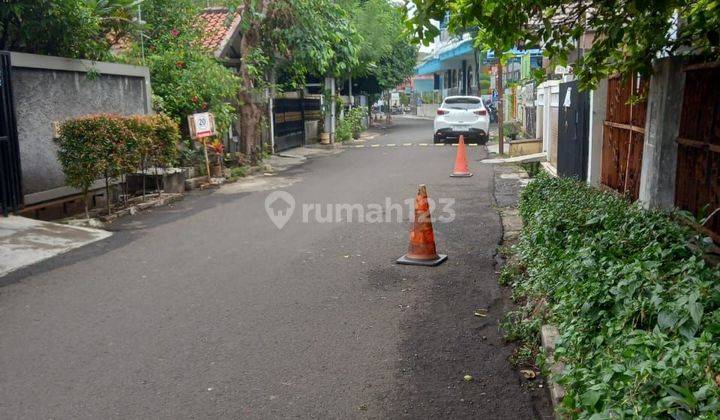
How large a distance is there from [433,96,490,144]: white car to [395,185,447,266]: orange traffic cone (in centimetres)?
1647

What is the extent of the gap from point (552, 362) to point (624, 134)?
196 inches

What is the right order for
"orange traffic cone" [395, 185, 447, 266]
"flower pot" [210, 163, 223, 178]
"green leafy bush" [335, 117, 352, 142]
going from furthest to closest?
1. "green leafy bush" [335, 117, 352, 142]
2. "flower pot" [210, 163, 223, 178]
3. "orange traffic cone" [395, 185, 447, 266]

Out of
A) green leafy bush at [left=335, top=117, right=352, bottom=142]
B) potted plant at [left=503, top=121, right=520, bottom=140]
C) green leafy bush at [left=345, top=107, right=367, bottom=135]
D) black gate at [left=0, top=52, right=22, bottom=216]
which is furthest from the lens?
green leafy bush at [left=345, top=107, right=367, bottom=135]

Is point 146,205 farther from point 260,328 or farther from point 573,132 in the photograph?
point 573,132

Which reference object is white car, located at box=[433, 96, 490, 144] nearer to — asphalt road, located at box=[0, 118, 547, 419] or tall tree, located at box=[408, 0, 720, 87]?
asphalt road, located at box=[0, 118, 547, 419]

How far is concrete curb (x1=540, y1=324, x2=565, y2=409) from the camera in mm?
3699

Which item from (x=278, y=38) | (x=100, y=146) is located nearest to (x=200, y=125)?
(x=100, y=146)

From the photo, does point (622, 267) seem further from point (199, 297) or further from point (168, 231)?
point (168, 231)

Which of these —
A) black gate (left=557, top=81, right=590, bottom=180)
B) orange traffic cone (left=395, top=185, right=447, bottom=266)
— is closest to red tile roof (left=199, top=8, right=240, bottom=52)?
black gate (left=557, top=81, right=590, bottom=180)

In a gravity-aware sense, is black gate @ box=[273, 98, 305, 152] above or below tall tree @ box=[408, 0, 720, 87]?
below

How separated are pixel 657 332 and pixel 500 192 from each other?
28.9 feet

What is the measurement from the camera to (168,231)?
361 inches

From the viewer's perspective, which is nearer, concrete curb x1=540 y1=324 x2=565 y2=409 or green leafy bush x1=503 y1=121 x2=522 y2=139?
concrete curb x1=540 y1=324 x2=565 y2=409

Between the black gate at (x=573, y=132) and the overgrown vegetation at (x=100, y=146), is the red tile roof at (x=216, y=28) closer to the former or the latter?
the overgrown vegetation at (x=100, y=146)
